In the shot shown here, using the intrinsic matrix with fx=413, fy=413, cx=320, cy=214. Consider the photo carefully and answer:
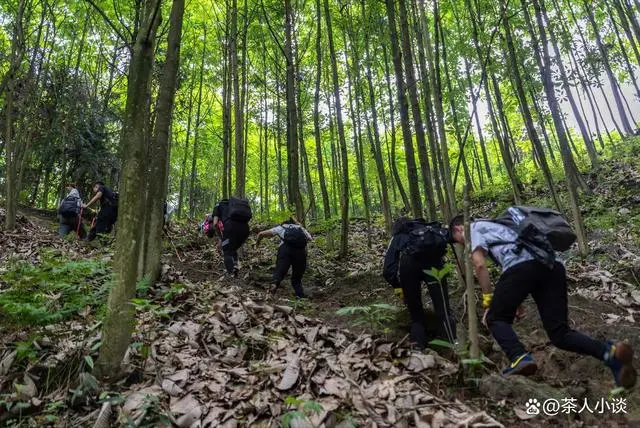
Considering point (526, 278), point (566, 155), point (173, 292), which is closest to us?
point (526, 278)

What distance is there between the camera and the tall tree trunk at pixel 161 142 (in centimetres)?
483

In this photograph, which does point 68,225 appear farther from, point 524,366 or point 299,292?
point 524,366

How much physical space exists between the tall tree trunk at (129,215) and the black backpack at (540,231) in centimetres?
304

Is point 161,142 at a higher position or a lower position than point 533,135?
lower

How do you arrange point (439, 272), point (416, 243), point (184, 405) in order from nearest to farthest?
point (184, 405) < point (439, 272) < point (416, 243)

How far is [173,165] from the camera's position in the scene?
24016 mm

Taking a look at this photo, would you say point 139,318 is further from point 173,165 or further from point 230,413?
point 173,165

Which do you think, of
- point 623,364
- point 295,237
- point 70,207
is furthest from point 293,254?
point 70,207

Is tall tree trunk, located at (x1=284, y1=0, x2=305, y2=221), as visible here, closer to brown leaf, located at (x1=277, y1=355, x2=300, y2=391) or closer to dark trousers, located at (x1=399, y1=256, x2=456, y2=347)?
dark trousers, located at (x1=399, y1=256, x2=456, y2=347)

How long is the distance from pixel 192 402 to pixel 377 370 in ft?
4.96

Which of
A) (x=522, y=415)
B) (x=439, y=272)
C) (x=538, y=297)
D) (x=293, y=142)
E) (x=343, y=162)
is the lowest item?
(x=522, y=415)

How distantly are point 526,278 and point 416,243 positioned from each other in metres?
→ 1.31

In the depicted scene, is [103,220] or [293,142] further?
[293,142]

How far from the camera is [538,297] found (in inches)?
139
